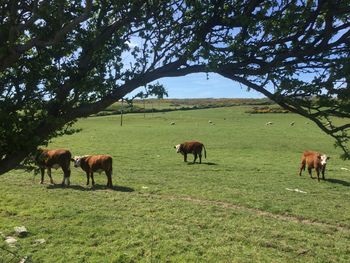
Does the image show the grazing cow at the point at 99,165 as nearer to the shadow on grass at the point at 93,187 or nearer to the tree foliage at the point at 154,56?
the shadow on grass at the point at 93,187

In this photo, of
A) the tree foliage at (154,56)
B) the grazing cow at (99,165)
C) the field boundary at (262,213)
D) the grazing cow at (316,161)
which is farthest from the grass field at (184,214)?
the tree foliage at (154,56)

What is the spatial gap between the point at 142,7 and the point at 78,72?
5.15 ft

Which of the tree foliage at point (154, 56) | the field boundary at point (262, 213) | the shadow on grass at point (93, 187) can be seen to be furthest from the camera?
the shadow on grass at point (93, 187)

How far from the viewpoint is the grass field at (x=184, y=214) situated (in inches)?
427

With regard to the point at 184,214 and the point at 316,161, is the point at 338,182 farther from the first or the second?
the point at 184,214

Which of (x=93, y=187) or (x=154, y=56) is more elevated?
(x=154, y=56)

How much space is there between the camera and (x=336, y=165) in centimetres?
2816

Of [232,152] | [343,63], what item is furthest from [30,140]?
[232,152]

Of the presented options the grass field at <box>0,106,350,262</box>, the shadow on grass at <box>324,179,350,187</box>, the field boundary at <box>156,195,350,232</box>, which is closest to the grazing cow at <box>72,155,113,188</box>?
the grass field at <box>0,106,350,262</box>

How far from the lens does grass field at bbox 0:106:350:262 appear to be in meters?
10.8

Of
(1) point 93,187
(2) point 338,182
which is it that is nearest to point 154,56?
(1) point 93,187

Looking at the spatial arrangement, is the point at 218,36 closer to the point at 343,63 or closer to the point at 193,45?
the point at 193,45

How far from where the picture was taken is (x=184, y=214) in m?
14.3

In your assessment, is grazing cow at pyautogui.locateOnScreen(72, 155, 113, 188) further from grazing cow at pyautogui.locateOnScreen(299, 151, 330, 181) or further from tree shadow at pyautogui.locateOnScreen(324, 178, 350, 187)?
tree shadow at pyautogui.locateOnScreen(324, 178, 350, 187)
